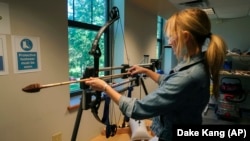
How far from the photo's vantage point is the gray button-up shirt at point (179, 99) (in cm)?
92

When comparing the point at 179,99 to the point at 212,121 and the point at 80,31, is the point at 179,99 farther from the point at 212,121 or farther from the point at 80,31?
the point at 212,121

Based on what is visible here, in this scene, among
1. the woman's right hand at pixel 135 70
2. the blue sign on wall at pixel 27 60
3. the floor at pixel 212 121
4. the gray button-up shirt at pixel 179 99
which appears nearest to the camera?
the gray button-up shirt at pixel 179 99

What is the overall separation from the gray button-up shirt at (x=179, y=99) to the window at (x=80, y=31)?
140cm

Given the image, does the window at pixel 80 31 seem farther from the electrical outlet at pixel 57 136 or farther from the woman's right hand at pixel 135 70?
the woman's right hand at pixel 135 70

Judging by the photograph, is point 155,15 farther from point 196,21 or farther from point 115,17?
point 196,21

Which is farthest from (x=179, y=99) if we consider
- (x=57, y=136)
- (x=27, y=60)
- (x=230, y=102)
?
(x=230, y=102)

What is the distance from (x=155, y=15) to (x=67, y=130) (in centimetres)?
274

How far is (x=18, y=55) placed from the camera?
4.83ft

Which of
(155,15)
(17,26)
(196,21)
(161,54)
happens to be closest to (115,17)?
(17,26)

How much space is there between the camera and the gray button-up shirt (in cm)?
92

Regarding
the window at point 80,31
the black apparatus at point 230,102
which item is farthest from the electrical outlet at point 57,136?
the black apparatus at point 230,102

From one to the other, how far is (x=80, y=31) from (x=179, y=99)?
1740 mm

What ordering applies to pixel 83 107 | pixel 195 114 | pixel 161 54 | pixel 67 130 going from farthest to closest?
pixel 161 54
pixel 67 130
pixel 83 107
pixel 195 114

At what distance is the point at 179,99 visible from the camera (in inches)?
36.5
